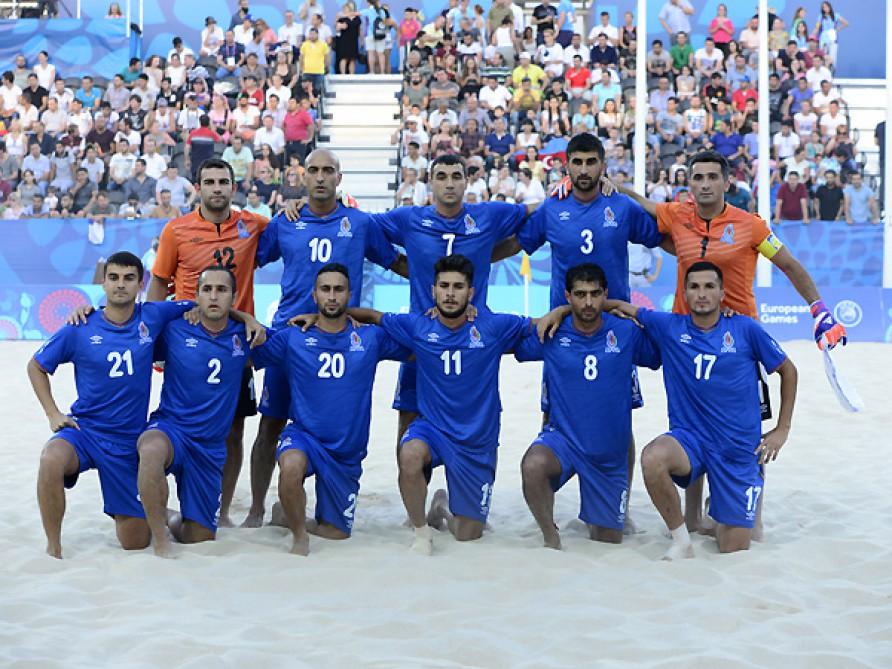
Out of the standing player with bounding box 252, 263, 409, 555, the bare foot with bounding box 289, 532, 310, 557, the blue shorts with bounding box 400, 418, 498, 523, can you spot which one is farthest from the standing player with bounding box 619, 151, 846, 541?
the bare foot with bounding box 289, 532, 310, 557

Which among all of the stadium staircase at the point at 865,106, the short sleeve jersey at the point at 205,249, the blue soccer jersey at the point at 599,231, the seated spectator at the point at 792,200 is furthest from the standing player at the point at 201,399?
the stadium staircase at the point at 865,106

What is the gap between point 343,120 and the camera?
19.3 metres

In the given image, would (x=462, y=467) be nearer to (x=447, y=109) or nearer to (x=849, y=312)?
(x=849, y=312)

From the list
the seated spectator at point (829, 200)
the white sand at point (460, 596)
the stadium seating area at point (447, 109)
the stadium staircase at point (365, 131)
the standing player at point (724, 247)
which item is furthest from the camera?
the stadium staircase at point (365, 131)

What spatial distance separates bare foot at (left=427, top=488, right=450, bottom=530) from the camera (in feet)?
19.8

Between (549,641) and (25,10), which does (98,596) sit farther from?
(25,10)

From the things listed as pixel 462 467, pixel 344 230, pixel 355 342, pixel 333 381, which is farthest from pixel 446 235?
pixel 462 467

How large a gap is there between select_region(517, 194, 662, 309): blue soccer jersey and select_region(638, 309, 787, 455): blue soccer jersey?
1.77ft

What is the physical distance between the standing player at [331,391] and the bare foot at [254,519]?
0.28 metres

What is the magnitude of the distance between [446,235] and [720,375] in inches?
63.4

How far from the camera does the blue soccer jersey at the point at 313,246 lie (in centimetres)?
615

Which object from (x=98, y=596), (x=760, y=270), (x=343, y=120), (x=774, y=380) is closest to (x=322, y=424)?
(x=98, y=596)

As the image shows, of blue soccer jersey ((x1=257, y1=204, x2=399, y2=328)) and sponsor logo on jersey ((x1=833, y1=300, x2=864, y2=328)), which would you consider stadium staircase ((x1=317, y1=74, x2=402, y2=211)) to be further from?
blue soccer jersey ((x1=257, y1=204, x2=399, y2=328))

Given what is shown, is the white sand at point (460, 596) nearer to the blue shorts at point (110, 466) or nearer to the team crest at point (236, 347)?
the blue shorts at point (110, 466)
